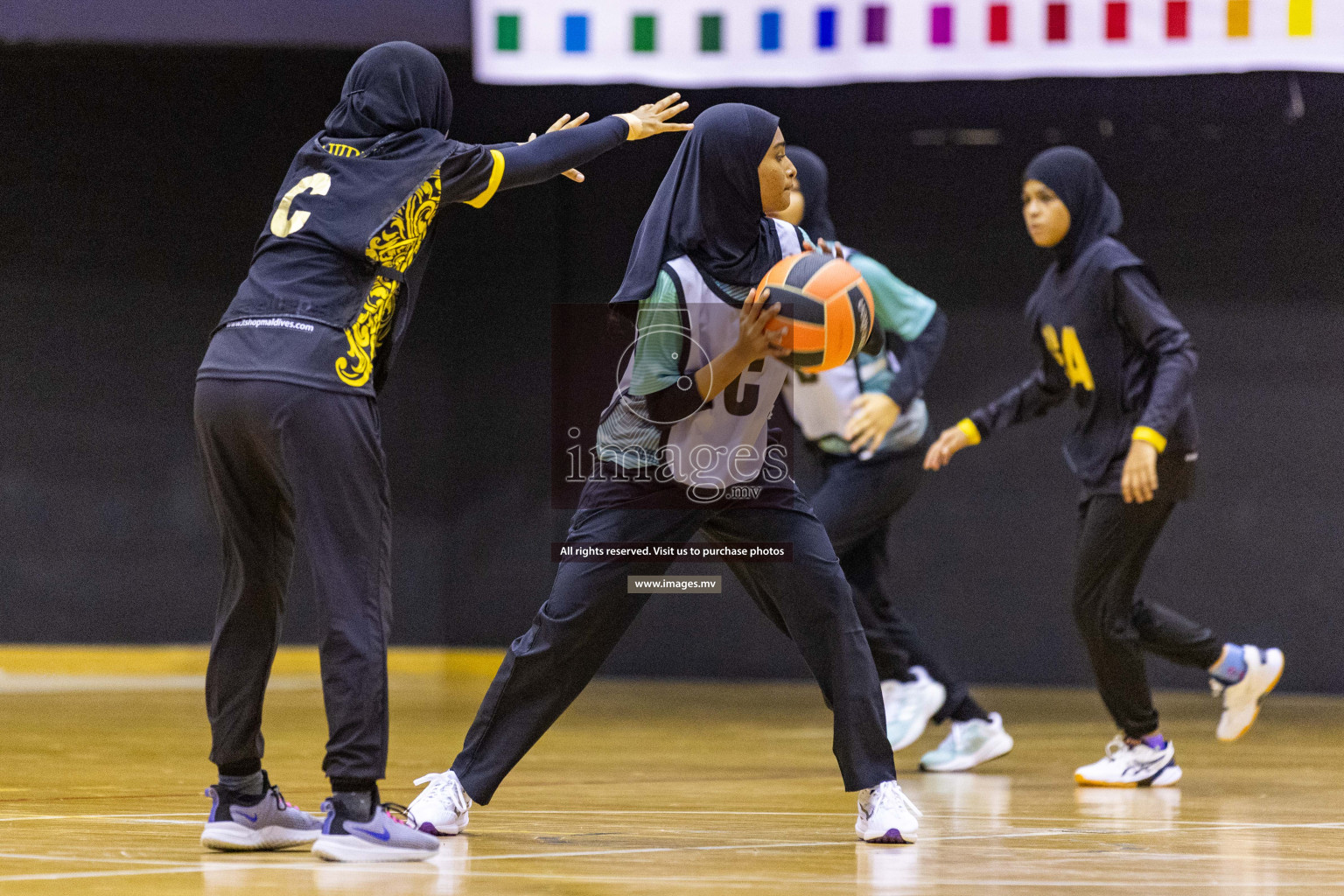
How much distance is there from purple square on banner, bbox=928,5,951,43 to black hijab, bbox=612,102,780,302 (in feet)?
11.4

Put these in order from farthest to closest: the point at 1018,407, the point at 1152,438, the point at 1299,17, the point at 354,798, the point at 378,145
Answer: the point at 1299,17
the point at 1018,407
the point at 1152,438
the point at 378,145
the point at 354,798

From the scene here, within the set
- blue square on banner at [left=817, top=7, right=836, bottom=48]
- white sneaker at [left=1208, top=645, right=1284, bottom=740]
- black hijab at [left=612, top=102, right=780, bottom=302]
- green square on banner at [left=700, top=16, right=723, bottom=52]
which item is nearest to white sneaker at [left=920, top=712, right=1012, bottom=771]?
white sneaker at [left=1208, top=645, right=1284, bottom=740]

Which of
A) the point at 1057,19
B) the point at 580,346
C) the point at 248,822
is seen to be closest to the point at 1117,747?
the point at 248,822

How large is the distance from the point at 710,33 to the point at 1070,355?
2671mm

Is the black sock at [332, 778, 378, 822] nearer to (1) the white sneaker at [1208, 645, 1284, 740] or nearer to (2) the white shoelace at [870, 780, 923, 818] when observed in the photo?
(2) the white shoelace at [870, 780, 923, 818]

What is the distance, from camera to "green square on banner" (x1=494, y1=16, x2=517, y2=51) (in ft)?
21.3

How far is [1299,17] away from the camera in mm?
6145

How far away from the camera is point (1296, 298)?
23.7 feet

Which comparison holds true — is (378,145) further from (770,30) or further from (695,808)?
(770,30)

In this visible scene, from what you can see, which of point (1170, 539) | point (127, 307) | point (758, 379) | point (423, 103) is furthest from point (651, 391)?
point (127, 307)

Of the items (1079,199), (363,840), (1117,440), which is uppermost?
(1079,199)

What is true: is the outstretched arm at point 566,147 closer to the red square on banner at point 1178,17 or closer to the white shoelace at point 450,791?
the white shoelace at point 450,791

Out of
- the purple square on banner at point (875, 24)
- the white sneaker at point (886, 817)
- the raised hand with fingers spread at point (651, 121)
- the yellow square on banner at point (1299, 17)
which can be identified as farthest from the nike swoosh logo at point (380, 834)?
the yellow square on banner at point (1299, 17)

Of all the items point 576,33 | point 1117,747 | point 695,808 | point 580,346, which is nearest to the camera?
point 695,808
